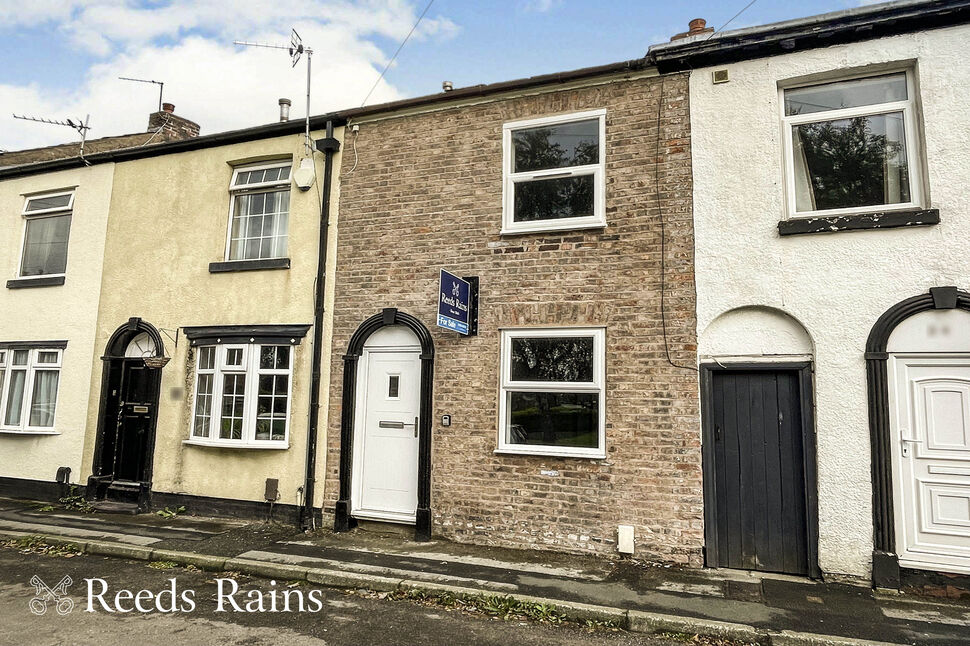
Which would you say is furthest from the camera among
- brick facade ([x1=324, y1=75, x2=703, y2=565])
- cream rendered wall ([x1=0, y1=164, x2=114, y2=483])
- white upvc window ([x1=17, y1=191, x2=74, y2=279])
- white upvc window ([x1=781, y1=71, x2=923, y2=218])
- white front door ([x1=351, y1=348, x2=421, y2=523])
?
white upvc window ([x1=17, y1=191, x2=74, y2=279])

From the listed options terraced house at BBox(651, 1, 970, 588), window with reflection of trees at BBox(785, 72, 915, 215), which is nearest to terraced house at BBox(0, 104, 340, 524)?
terraced house at BBox(651, 1, 970, 588)

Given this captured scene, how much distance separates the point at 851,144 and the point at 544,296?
3.82m

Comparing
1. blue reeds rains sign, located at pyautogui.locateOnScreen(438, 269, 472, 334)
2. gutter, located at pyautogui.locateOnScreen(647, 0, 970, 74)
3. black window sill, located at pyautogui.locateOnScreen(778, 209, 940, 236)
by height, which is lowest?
blue reeds rains sign, located at pyautogui.locateOnScreen(438, 269, 472, 334)

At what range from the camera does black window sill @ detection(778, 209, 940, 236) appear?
621cm

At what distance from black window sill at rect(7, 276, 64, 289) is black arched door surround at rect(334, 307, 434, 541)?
6223mm

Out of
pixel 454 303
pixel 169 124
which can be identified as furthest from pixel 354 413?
pixel 169 124

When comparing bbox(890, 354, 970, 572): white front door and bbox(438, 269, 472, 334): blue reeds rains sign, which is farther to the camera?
bbox(438, 269, 472, 334): blue reeds rains sign

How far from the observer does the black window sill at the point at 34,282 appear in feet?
35.7

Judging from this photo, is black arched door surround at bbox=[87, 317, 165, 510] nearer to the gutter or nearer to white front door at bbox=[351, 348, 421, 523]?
white front door at bbox=[351, 348, 421, 523]

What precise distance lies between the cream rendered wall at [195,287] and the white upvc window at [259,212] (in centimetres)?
15

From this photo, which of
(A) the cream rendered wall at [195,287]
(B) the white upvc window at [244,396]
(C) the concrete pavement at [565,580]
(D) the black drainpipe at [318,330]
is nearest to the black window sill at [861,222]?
(C) the concrete pavement at [565,580]

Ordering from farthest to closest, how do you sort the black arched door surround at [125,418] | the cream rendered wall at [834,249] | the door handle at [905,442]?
the black arched door surround at [125,418]
the cream rendered wall at [834,249]
the door handle at [905,442]

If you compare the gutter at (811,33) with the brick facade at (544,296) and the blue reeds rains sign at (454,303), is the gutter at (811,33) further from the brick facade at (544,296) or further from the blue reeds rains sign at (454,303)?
the blue reeds rains sign at (454,303)

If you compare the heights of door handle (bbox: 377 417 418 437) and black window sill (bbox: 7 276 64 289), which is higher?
black window sill (bbox: 7 276 64 289)
